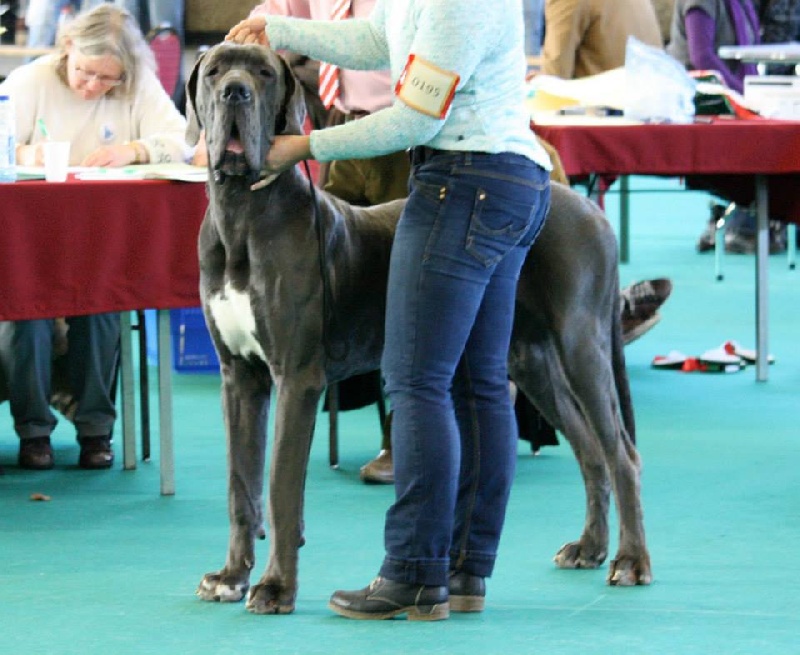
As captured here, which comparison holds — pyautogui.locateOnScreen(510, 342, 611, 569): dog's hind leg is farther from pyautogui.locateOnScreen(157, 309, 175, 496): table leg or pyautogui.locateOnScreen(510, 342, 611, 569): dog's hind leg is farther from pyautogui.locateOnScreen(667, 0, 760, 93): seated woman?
pyautogui.locateOnScreen(667, 0, 760, 93): seated woman

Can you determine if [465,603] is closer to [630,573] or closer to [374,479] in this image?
[630,573]

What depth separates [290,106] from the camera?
357 centimetres

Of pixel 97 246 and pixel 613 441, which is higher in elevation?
pixel 97 246

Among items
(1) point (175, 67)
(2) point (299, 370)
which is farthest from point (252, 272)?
(1) point (175, 67)

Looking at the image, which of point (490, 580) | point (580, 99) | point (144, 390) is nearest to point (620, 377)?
point (490, 580)

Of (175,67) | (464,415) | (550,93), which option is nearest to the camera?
(464,415)

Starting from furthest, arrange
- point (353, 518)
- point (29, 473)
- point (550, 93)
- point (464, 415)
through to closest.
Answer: point (550, 93) < point (29, 473) < point (353, 518) < point (464, 415)

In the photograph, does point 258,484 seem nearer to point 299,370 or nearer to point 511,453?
point 299,370

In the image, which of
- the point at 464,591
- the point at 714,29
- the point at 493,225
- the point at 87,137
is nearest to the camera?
the point at 493,225

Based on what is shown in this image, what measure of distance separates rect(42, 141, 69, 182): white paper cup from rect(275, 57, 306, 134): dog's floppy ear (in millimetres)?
1302

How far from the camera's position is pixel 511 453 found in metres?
3.65

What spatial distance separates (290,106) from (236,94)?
200 millimetres

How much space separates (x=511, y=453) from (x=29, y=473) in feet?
7.48

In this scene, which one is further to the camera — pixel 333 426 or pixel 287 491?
pixel 333 426
